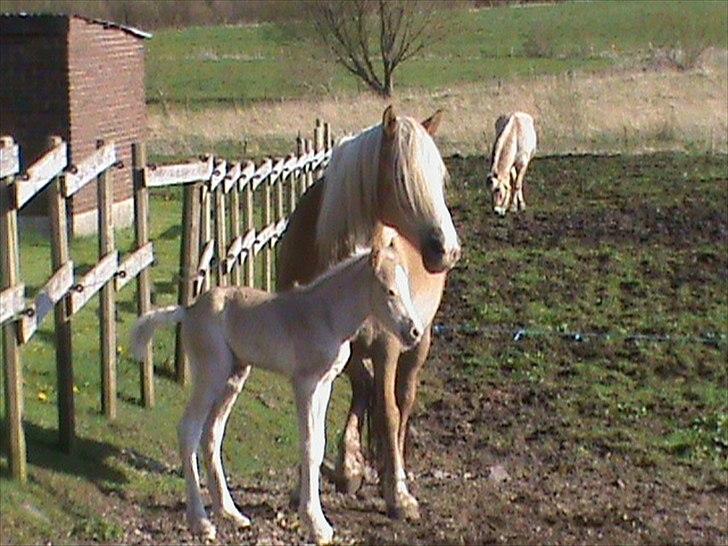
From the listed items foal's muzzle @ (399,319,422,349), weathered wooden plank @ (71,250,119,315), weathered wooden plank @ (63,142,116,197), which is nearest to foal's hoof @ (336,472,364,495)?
weathered wooden plank @ (71,250,119,315)

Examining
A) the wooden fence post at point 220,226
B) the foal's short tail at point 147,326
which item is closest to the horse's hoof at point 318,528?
the foal's short tail at point 147,326

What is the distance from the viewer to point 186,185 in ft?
32.3

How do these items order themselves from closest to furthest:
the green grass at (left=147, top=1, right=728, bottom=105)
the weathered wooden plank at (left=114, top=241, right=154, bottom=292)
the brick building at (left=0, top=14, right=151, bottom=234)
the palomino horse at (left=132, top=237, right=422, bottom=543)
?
the palomino horse at (left=132, top=237, right=422, bottom=543)
the weathered wooden plank at (left=114, top=241, right=154, bottom=292)
the brick building at (left=0, top=14, right=151, bottom=234)
the green grass at (left=147, top=1, right=728, bottom=105)

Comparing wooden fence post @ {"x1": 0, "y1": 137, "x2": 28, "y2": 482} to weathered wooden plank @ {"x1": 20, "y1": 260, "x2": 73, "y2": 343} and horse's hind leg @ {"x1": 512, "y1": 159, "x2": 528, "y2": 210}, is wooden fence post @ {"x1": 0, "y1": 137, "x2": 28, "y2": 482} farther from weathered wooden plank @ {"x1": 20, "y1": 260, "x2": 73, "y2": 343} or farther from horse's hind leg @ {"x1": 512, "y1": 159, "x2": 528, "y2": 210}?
horse's hind leg @ {"x1": 512, "y1": 159, "x2": 528, "y2": 210}

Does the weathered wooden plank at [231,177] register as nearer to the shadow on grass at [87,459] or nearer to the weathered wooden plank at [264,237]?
the weathered wooden plank at [264,237]

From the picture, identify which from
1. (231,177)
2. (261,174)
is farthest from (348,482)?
(261,174)

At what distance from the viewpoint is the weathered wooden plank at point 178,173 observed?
909 cm

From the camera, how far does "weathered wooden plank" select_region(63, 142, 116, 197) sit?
759 cm

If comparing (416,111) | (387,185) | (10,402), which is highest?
(387,185)

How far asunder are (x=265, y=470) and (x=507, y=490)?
4.12 feet

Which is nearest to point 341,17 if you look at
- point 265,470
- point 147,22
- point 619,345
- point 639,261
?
point 147,22

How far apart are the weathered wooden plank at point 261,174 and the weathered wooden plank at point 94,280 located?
3944 millimetres

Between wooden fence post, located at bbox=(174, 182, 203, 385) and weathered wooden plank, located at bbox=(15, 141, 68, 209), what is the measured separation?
208 cm

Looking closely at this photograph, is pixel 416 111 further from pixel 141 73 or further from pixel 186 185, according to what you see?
pixel 186 185
